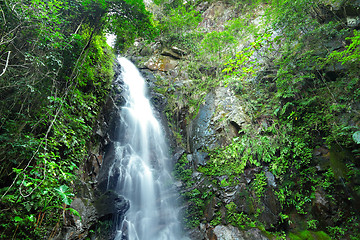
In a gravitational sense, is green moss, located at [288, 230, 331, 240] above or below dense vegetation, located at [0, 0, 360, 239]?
below

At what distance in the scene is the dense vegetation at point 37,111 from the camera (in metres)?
2.64

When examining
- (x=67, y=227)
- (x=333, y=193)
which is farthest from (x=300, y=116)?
(x=67, y=227)

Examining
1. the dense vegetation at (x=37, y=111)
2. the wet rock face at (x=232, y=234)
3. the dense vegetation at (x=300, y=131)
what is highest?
the dense vegetation at (x=37, y=111)

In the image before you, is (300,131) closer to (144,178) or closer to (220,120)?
(220,120)

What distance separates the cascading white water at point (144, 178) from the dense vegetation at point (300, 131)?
2.80ft

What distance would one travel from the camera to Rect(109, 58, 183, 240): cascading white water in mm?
5527

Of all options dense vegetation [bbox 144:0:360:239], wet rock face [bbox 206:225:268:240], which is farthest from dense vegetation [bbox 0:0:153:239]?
wet rock face [bbox 206:225:268:240]

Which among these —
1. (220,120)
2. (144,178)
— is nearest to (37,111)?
(144,178)

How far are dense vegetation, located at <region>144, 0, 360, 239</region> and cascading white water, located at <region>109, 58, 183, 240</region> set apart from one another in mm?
854

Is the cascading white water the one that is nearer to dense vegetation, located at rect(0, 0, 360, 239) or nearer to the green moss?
dense vegetation, located at rect(0, 0, 360, 239)

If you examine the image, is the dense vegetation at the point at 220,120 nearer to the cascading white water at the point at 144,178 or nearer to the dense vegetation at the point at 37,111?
the dense vegetation at the point at 37,111

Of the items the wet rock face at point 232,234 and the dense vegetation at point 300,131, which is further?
the wet rock face at point 232,234

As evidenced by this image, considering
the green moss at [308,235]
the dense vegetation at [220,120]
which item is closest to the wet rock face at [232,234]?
the dense vegetation at [220,120]

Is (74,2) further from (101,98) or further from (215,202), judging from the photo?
(215,202)
